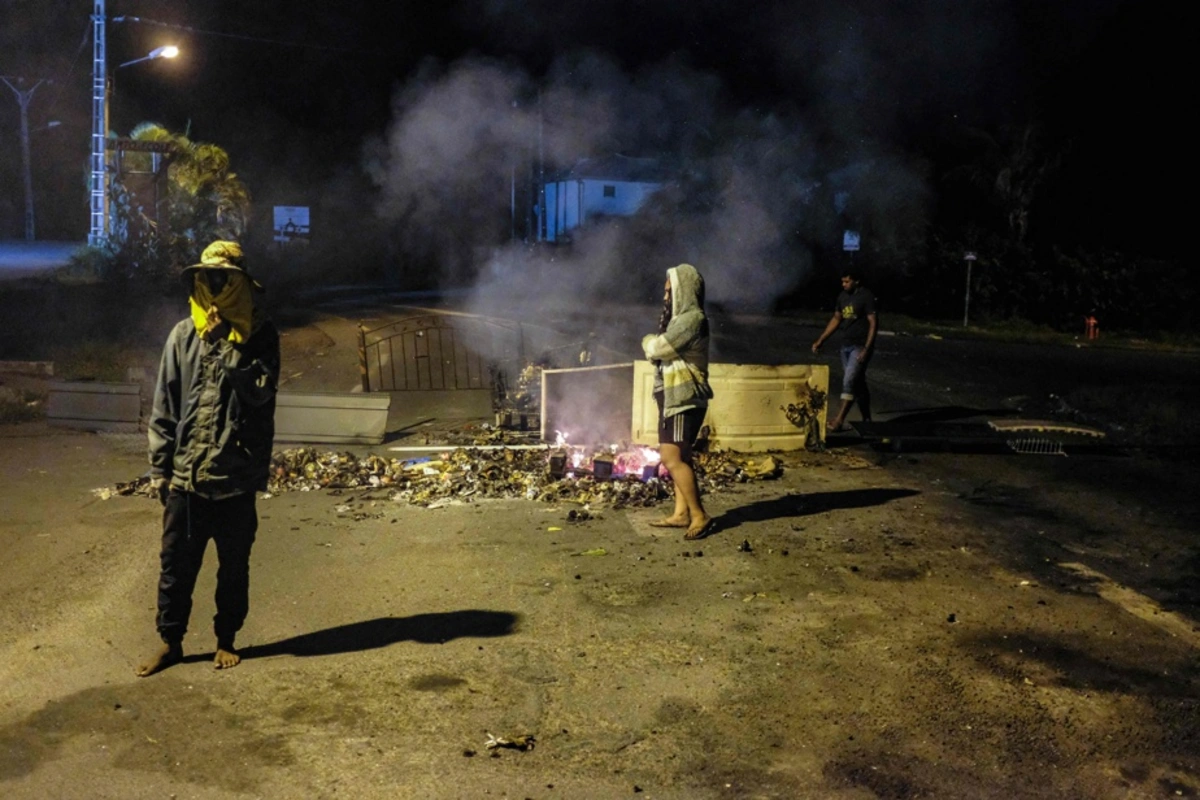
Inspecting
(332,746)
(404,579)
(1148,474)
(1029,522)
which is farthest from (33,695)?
(1148,474)

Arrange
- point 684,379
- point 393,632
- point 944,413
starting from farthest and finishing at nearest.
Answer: point 944,413 < point 684,379 < point 393,632

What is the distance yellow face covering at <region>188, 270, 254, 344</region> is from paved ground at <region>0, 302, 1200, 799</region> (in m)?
1.63

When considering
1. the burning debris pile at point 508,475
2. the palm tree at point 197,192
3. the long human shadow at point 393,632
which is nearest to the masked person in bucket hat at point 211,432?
the long human shadow at point 393,632

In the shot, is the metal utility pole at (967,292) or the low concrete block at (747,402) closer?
the low concrete block at (747,402)

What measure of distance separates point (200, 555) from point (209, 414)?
0.71 metres

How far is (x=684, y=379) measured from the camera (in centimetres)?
706

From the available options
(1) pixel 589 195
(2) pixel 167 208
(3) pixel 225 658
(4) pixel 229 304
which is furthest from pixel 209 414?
(2) pixel 167 208

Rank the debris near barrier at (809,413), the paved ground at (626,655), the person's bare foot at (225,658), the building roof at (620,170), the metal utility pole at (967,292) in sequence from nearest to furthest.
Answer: the paved ground at (626,655)
the person's bare foot at (225,658)
the debris near barrier at (809,413)
the building roof at (620,170)
the metal utility pole at (967,292)

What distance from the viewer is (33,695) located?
4.69 meters

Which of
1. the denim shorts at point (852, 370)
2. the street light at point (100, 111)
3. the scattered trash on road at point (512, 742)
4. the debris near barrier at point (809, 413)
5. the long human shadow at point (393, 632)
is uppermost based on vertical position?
the street light at point (100, 111)

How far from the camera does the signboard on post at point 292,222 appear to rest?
29.2 meters

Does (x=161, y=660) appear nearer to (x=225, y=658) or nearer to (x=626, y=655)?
(x=225, y=658)

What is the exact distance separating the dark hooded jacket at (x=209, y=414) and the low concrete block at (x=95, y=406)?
22.9 feet

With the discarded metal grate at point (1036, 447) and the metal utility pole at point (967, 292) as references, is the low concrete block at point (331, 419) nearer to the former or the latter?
the discarded metal grate at point (1036, 447)
